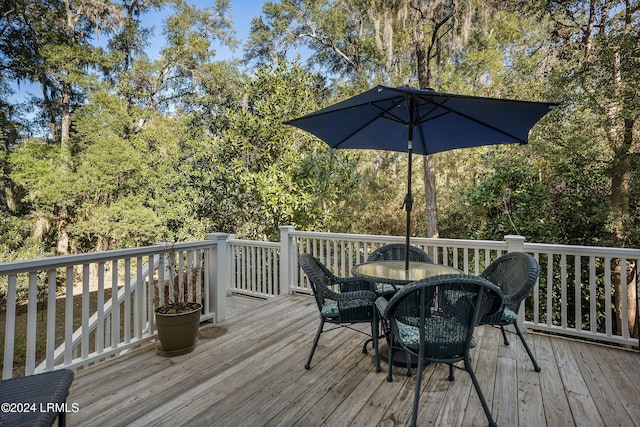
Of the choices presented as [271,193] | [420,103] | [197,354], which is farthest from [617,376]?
[271,193]

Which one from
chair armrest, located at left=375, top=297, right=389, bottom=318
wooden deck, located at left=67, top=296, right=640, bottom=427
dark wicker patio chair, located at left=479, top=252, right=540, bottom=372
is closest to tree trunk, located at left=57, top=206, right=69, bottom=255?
wooden deck, located at left=67, top=296, right=640, bottom=427

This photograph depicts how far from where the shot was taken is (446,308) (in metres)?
1.92

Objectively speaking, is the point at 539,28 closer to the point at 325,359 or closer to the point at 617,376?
the point at 617,376

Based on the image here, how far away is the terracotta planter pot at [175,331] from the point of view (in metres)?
2.79

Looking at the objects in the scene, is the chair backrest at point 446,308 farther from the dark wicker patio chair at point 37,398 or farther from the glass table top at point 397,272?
the dark wicker patio chair at point 37,398

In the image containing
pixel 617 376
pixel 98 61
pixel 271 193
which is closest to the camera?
pixel 617 376

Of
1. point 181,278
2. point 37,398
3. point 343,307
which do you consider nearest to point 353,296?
point 343,307

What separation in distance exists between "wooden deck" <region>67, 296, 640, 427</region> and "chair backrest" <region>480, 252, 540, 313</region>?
0.59 metres

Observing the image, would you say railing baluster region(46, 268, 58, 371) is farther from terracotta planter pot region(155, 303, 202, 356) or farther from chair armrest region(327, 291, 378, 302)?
chair armrest region(327, 291, 378, 302)

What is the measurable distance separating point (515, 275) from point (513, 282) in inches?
2.3

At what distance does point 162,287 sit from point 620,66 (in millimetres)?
7289

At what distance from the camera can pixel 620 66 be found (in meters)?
5.31

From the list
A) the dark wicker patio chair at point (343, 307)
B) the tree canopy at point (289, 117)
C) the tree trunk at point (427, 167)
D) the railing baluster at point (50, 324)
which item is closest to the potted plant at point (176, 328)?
the railing baluster at point (50, 324)

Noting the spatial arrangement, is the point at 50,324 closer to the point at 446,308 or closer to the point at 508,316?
the point at 446,308
